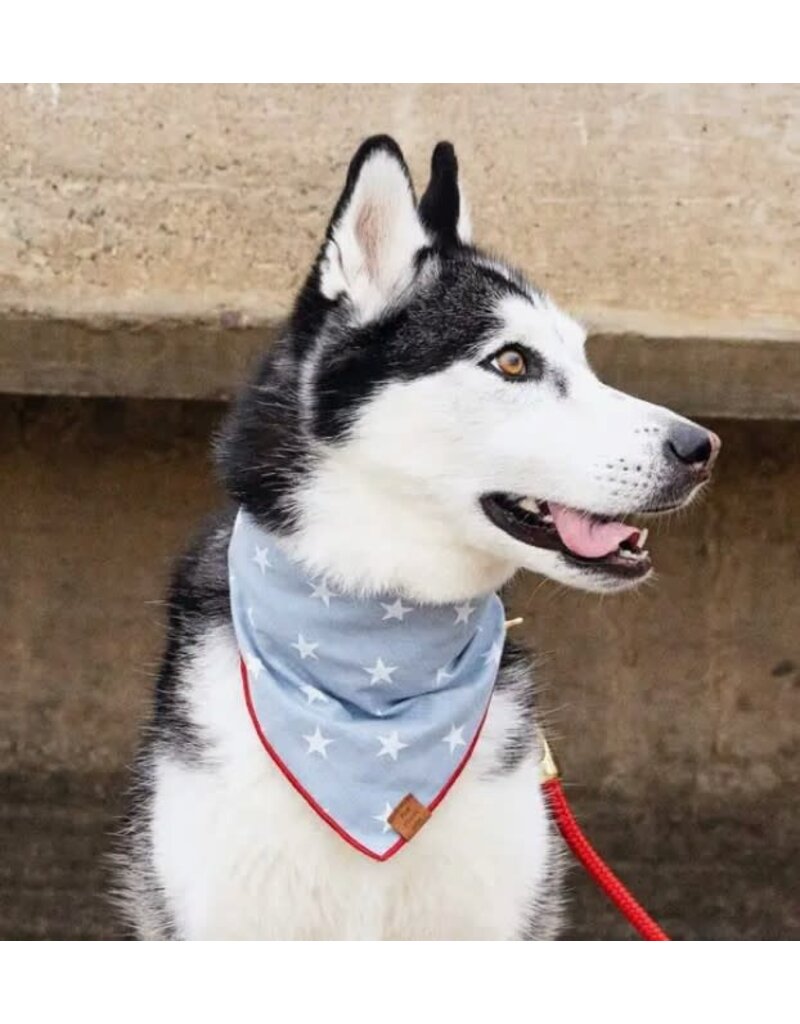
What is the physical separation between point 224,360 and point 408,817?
5.48ft

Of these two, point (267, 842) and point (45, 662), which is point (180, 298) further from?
point (267, 842)

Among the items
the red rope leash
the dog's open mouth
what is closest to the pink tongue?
the dog's open mouth

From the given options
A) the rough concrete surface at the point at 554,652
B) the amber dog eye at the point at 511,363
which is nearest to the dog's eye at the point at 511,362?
the amber dog eye at the point at 511,363

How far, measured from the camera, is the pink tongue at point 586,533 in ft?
7.89

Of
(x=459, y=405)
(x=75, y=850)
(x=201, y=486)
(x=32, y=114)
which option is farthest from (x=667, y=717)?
(x=32, y=114)

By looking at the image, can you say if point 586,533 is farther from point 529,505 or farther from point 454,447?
point 454,447

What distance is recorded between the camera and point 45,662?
429 centimetres

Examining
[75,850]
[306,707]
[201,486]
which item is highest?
[306,707]

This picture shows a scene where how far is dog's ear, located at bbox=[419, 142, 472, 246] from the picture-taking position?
264 cm

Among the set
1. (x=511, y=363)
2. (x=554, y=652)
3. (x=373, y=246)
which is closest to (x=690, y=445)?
(x=511, y=363)

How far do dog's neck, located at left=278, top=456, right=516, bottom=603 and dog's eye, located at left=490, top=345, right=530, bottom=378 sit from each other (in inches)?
10.6

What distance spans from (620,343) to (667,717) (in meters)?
1.14

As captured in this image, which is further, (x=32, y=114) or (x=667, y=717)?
(x=667, y=717)

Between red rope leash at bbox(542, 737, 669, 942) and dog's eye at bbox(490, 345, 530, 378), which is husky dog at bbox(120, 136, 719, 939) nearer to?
dog's eye at bbox(490, 345, 530, 378)
